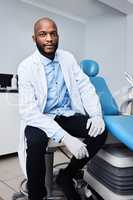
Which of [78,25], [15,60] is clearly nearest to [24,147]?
[15,60]

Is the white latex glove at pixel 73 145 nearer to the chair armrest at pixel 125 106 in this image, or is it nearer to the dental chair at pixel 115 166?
the dental chair at pixel 115 166

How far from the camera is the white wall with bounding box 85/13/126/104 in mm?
3715

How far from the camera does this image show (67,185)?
4.59 feet

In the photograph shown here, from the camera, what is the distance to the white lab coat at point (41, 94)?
1315mm

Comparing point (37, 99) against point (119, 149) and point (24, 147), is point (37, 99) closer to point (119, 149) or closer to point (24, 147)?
point (24, 147)

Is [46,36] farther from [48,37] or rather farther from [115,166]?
[115,166]

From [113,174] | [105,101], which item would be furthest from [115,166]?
[105,101]

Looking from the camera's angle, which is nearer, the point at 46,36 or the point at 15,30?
the point at 46,36

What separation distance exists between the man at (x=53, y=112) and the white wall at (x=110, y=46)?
2.25 meters

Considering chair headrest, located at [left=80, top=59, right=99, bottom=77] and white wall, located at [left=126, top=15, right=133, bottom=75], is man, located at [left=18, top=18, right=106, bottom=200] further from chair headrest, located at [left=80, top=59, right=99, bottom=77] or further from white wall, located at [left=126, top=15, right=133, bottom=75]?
white wall, located at [left=126, top=15, right=133, bottom=75]

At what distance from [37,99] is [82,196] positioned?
0.68 metres

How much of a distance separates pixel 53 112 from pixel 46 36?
1.58 ft

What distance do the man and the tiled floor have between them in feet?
1.23

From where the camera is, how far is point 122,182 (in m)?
1.33
